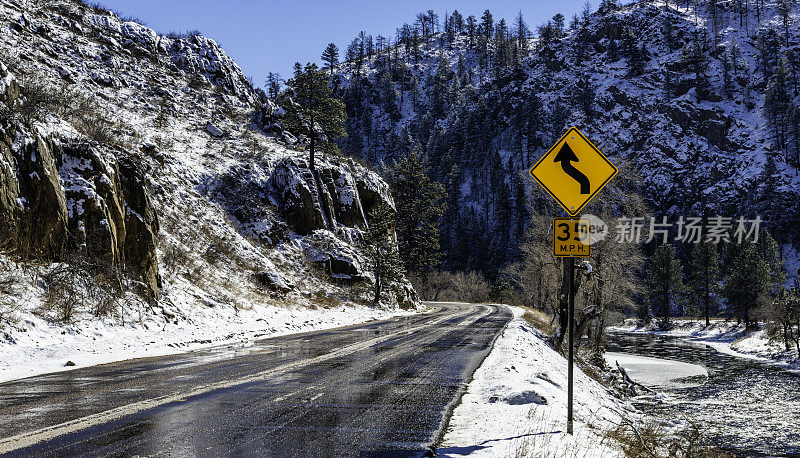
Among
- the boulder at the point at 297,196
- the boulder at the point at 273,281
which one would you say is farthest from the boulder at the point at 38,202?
the boulder at the point at 297,196

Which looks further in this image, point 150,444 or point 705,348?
point 705,348

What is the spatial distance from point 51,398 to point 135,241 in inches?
467

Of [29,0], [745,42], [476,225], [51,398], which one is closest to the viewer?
[51,398]

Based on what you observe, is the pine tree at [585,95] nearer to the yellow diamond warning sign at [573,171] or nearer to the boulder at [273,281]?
the boulder at [273,281]

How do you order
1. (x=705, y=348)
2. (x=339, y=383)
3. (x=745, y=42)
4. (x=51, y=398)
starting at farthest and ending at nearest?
1. (x=745, y=42)
2. (x=705, y=348)
3. (x=339, y=383)
4. (x=51, y=398)

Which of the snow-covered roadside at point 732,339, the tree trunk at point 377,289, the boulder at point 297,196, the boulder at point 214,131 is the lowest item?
the snow-covered roadside at point 732,339

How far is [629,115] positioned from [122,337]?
138 m

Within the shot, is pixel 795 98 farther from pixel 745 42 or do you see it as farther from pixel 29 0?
pixel 29 0

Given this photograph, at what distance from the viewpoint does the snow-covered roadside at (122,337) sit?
32.0 feet

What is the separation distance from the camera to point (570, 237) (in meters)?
5.93

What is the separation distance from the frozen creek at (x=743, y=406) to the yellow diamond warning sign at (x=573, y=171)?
13.1 metres

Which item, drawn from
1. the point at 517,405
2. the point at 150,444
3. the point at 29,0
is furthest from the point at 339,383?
the point at 29,0

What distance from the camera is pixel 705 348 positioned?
46.9 meters

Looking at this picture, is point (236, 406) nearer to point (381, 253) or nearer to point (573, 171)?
point (573, 171)
